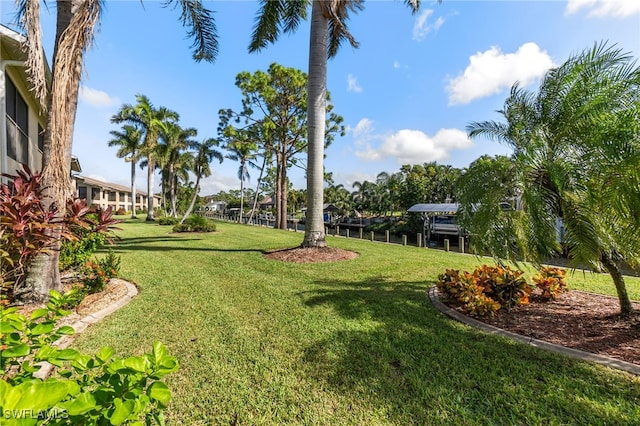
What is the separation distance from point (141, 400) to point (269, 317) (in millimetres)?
3477

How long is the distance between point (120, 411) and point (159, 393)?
0.58 feet

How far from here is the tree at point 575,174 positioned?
3.30 metres

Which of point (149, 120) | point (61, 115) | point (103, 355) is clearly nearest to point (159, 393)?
point (103, 355)

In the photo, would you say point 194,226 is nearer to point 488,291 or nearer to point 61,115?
point 61,115

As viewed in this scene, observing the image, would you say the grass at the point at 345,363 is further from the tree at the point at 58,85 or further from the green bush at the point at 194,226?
the green bush at the point at 194,226

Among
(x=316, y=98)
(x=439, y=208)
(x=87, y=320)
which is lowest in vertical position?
(x=87, y=320)

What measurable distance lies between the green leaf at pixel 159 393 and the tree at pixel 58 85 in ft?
16.5

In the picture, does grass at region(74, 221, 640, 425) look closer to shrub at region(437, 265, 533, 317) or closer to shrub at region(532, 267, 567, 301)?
shrub at region(437, 265, 533, 317)

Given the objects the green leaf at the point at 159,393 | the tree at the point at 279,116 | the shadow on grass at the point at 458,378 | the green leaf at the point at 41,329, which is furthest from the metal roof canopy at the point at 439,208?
the green leaf at the point at 41,329

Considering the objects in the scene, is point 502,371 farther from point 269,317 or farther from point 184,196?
point 184,196

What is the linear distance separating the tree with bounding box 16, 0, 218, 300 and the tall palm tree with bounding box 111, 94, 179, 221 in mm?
24986

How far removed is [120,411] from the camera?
1.06 meters

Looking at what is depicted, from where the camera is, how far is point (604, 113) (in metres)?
3.77

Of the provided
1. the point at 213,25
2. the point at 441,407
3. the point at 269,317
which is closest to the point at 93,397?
the point at 441,407
